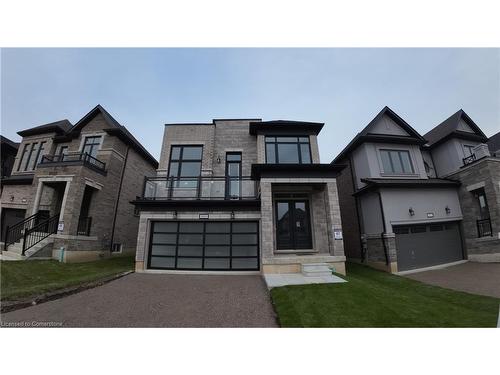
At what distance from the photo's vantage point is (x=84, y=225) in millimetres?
13180

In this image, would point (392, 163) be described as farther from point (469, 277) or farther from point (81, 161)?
point (81, 161)

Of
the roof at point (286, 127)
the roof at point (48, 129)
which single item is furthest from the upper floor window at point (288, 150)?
the roof at point (48, 129)

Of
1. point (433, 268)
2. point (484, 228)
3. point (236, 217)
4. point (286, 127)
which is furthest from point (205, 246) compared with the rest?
point (484, 228)

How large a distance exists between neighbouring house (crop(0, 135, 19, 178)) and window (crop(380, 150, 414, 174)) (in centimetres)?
Answer: 3023

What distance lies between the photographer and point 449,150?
14.9 meters

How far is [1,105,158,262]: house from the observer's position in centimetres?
1192

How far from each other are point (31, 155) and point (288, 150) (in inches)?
805

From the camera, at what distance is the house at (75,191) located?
1192 centimetres

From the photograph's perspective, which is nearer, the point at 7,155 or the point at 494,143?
the point at 494,143

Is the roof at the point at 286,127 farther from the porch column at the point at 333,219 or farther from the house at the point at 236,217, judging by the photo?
the porch column at the point at 333,219

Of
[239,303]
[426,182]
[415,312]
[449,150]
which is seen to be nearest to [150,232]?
[239,303]

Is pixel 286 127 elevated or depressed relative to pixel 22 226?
elevated

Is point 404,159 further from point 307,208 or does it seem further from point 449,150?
point 307,208

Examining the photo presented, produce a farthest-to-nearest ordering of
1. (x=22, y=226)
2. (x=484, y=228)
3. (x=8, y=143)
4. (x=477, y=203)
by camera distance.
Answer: (x=8, y=143), (x=22, y=226), (x=477, y=203), (x=484, y=228)
